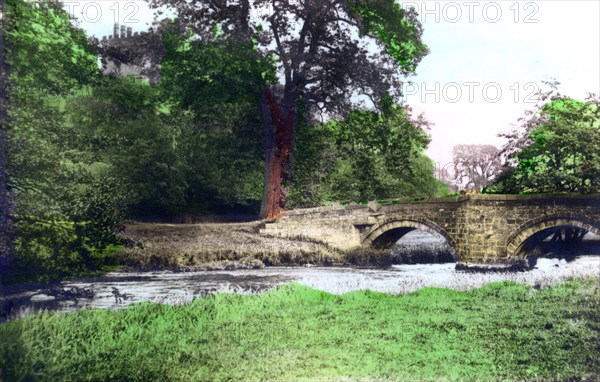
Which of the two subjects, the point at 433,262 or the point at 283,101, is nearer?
the point at 283,101

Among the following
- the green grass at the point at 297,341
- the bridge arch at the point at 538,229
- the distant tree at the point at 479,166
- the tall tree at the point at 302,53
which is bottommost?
the green grass at the point at 297,341

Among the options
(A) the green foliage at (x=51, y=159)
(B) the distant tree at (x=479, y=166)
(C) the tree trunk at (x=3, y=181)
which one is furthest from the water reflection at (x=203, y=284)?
(B) the distant tree at (x=479, y=166)

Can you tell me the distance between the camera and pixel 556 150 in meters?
5.30

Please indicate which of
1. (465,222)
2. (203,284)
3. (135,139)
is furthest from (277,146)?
(465,222)

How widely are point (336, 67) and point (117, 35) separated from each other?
6.13 feet

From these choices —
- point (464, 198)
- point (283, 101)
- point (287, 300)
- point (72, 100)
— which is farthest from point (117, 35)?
point (464, 198)

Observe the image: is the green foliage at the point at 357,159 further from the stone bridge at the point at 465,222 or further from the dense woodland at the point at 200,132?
the stone bridge at the point at 465,222

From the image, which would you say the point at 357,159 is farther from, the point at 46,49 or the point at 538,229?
the point at 46,49

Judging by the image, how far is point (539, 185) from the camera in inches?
212

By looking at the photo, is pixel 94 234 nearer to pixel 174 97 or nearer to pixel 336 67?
pixel 174 97

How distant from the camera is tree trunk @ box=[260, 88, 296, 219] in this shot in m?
5.06

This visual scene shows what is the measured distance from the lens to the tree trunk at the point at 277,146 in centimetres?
506

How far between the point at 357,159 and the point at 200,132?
1.34 metres

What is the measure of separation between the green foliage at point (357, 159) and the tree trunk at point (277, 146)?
0.09 metres
